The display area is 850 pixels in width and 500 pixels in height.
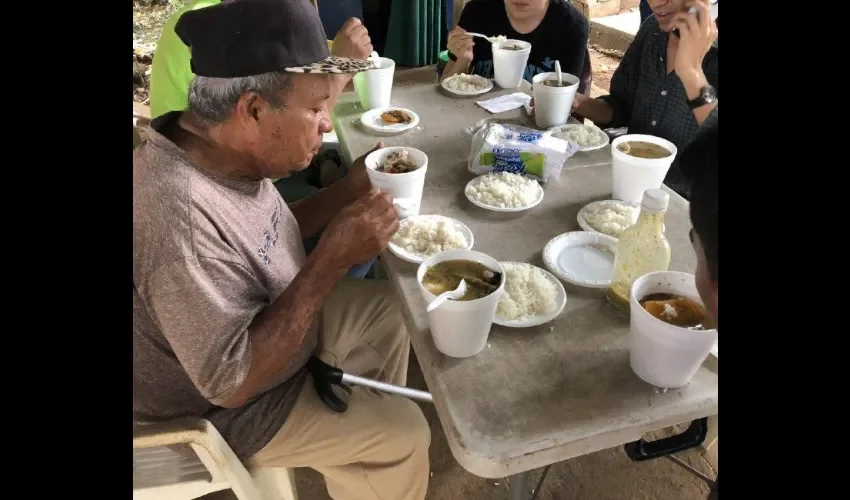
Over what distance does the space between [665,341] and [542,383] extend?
24cm

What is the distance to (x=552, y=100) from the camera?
2.15 meters

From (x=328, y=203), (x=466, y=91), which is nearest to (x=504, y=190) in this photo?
(x=328, y=203)

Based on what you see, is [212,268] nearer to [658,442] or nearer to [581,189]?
Result: [658,442]

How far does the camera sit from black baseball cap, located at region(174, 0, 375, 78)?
4.10ft

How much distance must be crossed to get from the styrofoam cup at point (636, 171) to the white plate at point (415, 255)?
19.5 inches

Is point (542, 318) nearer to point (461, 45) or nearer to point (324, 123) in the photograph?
point (324, 123)

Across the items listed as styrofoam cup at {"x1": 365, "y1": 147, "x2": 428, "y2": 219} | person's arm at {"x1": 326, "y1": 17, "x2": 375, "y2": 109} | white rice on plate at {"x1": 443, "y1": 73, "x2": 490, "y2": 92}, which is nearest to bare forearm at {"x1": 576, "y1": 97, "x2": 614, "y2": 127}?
white rice on plate at {"x1": 443, "y1": 73, "x2": 490, "y2": 92}

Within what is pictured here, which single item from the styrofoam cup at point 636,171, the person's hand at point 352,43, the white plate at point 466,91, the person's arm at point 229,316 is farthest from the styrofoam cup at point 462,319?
the white plate at point 466,91

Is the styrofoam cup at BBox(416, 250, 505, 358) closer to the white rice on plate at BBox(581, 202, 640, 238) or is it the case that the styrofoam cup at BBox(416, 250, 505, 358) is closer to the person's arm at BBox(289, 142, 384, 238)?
the white rice on plate at BBox(581, 202, 640, 238)

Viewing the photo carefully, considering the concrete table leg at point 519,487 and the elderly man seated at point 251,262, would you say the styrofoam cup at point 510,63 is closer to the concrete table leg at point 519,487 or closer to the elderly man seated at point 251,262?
the elderly man seated at point 251,262

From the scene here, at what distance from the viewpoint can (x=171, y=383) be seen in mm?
1379

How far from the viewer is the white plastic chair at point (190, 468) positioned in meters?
1.13
